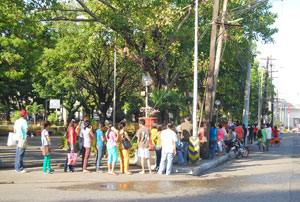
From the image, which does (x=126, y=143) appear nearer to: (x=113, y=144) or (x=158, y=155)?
(x=113, y=144)

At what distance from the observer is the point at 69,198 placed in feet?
29.8

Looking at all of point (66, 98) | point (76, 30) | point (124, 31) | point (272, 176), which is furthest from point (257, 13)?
point (66, 98)

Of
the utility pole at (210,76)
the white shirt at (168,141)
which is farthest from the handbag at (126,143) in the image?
the utility pole at (210,76)

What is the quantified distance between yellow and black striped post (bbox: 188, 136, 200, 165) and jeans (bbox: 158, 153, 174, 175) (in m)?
2.08

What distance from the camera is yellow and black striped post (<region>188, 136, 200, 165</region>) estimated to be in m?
15.9

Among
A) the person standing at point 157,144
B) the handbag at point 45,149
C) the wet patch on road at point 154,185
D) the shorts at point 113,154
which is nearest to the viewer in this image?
the wet patch on road at point 154,185

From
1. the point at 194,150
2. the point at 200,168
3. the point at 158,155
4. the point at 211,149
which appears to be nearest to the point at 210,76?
the point at 211,149

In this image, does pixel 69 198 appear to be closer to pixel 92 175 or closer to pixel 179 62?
pixel 92 175

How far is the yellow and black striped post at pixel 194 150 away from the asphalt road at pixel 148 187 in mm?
1519

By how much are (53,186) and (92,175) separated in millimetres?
2461

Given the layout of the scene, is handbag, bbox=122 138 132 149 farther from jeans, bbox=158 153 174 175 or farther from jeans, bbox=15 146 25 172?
jeans, bbox=15 146 25 172

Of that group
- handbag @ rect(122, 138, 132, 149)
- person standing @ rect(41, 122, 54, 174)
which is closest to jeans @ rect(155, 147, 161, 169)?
handbag @ rect(122, 138, 132, 149)

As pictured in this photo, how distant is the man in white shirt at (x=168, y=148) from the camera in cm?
1377

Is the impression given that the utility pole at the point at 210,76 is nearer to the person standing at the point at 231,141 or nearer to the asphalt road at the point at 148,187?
the asphalt road at the point at 148,187
